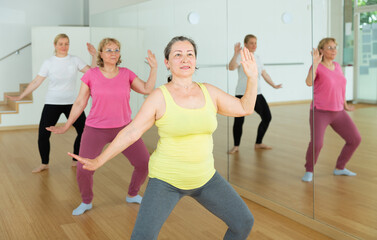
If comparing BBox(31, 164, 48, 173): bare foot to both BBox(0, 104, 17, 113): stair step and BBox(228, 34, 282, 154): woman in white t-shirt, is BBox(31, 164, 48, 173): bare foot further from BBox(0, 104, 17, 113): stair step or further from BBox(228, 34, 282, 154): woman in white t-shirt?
BBox(0, 104, 17, 113): stair step

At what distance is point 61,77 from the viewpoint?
5.59m

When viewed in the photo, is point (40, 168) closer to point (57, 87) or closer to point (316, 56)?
point (57, 87)

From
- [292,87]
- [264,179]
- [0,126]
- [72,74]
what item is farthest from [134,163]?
[0,126]

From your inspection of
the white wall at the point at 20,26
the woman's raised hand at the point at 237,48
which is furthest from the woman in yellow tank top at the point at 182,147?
the white wall at the point at 20,26

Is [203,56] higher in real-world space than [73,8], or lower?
lower

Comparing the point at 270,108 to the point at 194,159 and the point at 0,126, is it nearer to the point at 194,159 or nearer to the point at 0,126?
the point at 194,159

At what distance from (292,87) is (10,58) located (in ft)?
24.8

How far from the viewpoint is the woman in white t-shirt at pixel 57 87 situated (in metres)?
5.50

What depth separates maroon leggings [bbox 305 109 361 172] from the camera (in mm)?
3199

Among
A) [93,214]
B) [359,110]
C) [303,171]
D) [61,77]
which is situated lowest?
[93,214]

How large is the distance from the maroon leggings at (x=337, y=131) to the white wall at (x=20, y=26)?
304 inches

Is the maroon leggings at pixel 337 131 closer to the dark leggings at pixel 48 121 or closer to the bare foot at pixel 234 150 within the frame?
the bare foot at pixel 234 150

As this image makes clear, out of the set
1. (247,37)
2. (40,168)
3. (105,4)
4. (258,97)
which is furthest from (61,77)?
(105,4)

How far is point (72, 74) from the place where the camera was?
5656 millimetres
